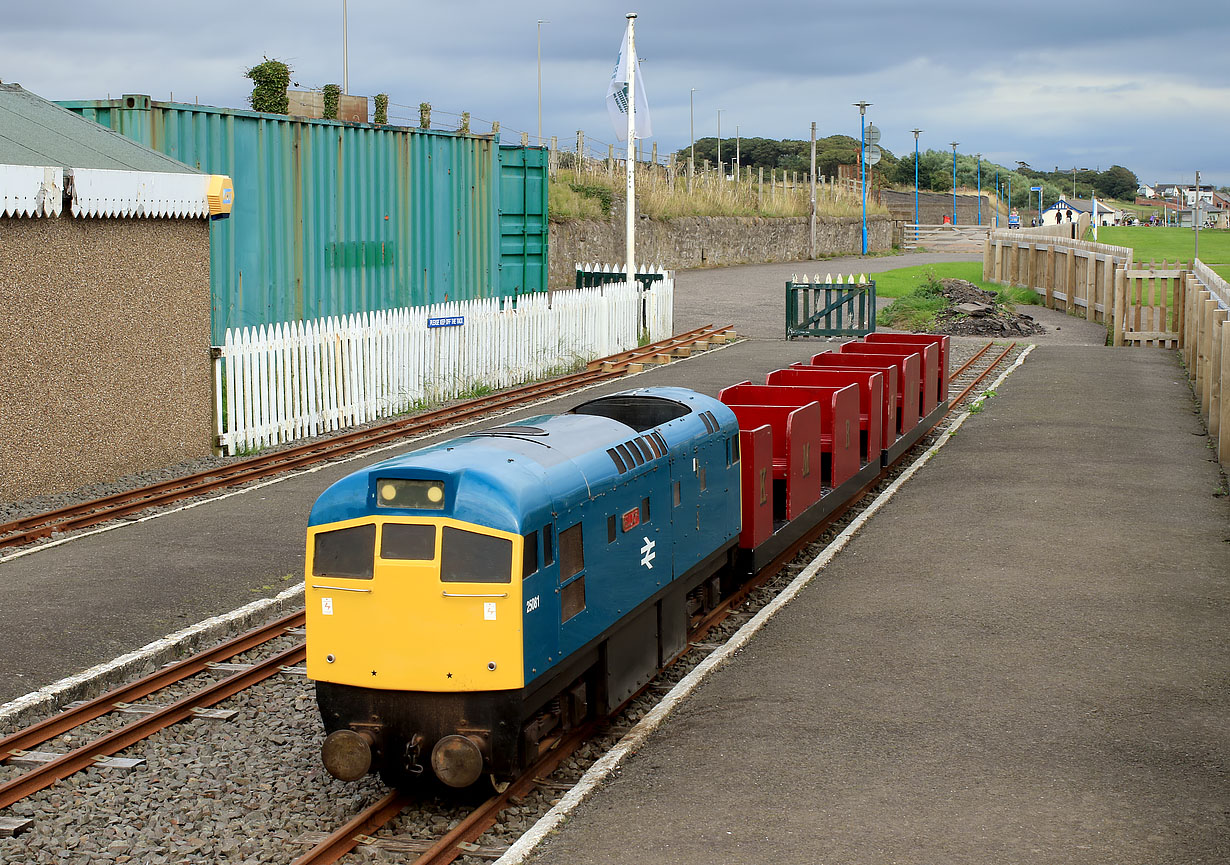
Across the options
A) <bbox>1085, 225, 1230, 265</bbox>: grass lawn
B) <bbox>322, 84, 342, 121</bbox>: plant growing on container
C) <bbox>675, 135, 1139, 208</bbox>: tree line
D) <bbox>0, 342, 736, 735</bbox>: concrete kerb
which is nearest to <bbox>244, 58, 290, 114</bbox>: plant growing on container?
<bbox>322, 84, 342, 121</bbox>: plant growing on container

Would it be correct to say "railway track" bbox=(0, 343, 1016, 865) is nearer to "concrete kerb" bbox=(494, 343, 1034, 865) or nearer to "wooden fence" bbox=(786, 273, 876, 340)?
"concrete kerb" bbox=(494, 343, 1034, 865)

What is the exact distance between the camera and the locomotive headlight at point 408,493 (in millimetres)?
7676

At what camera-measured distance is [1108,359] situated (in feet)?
101

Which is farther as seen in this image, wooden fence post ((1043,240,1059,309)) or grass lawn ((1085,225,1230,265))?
grass lawn ((1085,225,1230,265))

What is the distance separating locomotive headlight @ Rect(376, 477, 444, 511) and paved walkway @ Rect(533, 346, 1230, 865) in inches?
80.9

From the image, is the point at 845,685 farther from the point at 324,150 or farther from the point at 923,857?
the point at 324,150

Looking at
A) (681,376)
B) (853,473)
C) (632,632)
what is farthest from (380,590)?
(681,376)

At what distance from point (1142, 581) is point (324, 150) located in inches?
682

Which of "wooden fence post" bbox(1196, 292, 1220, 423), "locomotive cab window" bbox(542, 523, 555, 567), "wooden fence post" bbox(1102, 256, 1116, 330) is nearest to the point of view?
"locomotive cab window" bbox(542, 523, 555, 567)

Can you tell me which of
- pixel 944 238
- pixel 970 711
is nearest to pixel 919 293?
pixel 970 711

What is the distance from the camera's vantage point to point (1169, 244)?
7194cm

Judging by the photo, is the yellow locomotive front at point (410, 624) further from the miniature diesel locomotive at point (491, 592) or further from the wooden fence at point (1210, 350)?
A: the wooden fence at point (1210, 350)

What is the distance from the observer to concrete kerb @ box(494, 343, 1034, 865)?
732cm

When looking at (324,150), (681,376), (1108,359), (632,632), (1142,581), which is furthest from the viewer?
(1108,359)
